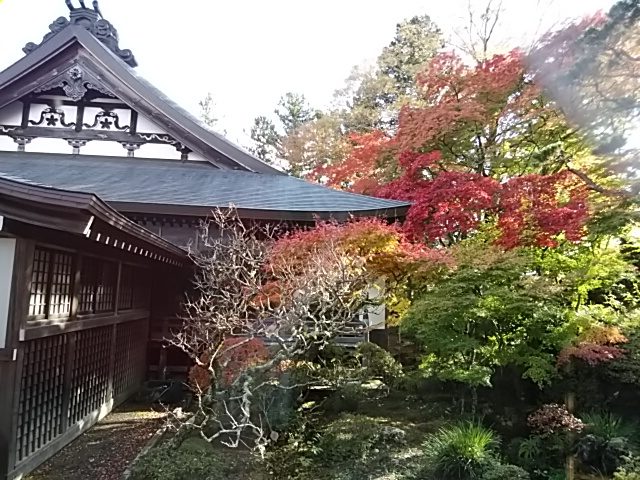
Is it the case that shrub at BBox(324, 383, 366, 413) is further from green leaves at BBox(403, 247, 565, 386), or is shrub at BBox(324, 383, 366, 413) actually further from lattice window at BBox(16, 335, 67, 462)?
lattice window at BBox(16, 335, 67, 462)

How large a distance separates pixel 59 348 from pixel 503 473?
16.2ft

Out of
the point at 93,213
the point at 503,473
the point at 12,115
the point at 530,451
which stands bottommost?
the point at 530,451

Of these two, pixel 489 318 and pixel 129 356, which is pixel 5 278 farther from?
pixel 489 318

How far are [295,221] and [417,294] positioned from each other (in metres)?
2.25

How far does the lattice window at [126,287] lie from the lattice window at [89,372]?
2.09 feet

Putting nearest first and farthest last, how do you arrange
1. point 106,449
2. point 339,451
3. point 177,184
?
1. point 339,451
2. point 106,449
3. point 177,184

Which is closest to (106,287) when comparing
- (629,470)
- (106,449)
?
(106,449)

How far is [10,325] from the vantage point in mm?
4348

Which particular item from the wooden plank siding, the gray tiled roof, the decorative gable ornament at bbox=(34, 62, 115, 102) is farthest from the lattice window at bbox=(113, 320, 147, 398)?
the decorative gable ornament at bbox=(34, 62, 115, 102)

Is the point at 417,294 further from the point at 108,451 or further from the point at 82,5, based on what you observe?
the point at 82,5

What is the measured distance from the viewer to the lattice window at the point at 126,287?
7.70m

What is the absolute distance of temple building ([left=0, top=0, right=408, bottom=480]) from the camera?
439 centimetres

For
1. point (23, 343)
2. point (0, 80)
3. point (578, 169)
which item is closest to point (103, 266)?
point (23, 343)

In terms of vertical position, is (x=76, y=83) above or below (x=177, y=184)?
above
